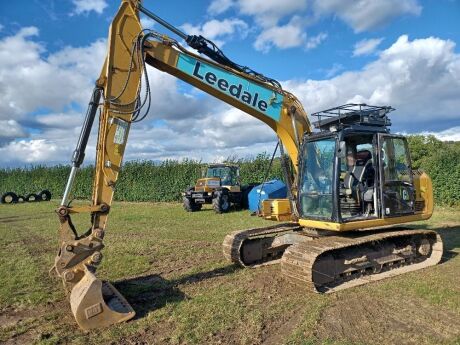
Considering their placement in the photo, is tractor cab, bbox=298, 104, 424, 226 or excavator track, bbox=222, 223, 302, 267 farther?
excavator track, bbox=222, 223, 302, 267

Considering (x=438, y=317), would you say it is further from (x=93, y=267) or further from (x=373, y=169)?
(x=93, y=267)

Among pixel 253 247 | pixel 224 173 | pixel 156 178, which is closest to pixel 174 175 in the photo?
pixel 156 178

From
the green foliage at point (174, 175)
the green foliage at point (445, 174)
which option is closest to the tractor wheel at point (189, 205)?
the green foliage at point (174, 175)

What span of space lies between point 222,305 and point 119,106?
316cm

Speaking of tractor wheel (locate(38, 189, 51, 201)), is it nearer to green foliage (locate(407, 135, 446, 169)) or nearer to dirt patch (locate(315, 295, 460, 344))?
green foliage (locate(407, 135, 446, 169))

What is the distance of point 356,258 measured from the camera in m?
7.18

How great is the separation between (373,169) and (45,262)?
687cm

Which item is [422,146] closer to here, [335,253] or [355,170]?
[355,170]

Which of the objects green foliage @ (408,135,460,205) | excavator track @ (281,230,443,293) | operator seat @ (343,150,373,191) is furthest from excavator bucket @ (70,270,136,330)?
green foliage @ (408,135,460,205)

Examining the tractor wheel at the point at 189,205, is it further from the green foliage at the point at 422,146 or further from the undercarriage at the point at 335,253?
the undercarriage at the point at 335,253

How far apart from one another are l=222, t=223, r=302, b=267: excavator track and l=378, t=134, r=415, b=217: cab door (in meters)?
1.92

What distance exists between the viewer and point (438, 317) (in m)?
5.48

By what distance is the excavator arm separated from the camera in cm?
545

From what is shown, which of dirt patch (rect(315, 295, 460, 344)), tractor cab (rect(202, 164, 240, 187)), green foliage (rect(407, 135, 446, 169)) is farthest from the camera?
green foliage (rect(407, 135, 446, 169))
